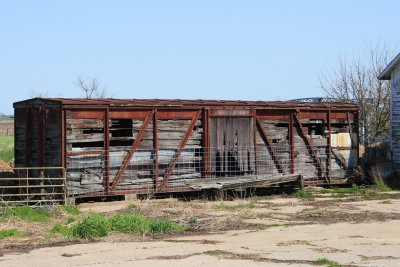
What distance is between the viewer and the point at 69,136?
67.9 feet

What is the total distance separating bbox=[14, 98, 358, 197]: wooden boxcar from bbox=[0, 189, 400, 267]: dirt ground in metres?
1.66

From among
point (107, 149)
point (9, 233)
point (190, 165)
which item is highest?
point (107, 149)

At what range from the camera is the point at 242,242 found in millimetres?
14125

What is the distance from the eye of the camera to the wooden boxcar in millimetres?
21078

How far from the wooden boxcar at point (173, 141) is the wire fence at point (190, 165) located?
1.2 inches

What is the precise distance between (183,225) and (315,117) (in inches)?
443

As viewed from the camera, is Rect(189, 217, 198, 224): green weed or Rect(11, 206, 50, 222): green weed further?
Rect(11, 206, 50, 222): green weed

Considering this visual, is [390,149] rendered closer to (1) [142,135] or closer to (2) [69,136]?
(1) [142,135]

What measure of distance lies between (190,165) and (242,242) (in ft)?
30.7

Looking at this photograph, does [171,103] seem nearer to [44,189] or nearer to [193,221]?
[44,189]

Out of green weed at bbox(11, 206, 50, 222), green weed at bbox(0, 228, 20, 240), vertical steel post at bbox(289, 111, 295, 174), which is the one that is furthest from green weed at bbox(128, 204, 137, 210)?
vertical steel post at bbox(289, 111, 295, 174)

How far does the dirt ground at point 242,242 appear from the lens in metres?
12.2

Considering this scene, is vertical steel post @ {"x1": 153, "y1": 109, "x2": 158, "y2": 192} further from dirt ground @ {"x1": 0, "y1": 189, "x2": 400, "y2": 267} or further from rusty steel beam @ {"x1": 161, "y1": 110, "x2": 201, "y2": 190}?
dirt ground @ {"x1": 0, "y1": 189, "x2": 400, "y2": 267}

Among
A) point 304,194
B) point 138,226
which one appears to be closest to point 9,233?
point 138,226
